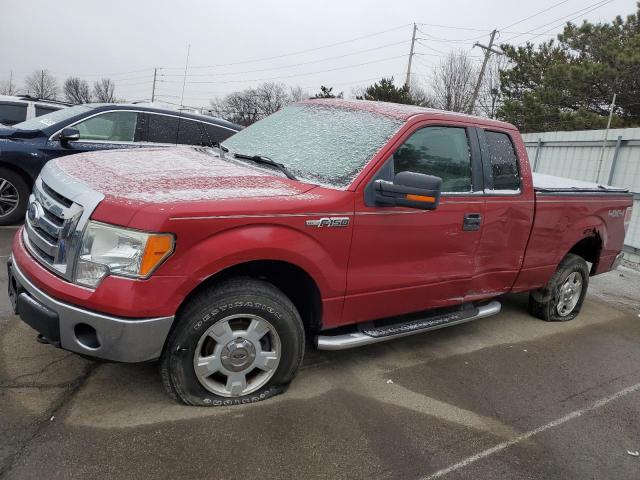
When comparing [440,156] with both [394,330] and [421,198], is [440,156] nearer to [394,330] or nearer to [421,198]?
[421,198]

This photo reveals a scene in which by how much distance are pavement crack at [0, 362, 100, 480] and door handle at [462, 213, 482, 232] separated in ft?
9.15

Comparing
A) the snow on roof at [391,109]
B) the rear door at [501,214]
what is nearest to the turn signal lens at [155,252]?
the snow on roof at [391,109]

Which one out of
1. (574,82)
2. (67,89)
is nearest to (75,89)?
(67,89)

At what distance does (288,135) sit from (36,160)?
424 cm

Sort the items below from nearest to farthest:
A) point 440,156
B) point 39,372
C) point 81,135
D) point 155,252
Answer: point 155,252 < point 39,372 < point 440,156 < point 81,135

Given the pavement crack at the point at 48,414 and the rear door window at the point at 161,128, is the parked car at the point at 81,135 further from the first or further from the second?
the pavement crack at the point at 48,414

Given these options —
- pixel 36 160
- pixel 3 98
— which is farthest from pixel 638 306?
pixel 3 98

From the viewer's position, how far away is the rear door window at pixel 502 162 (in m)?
4.23

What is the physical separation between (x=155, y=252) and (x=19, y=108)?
9.64 metres

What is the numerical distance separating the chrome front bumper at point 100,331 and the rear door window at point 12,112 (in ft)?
29.9

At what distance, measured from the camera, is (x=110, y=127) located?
7066mm

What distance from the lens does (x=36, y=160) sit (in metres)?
6.53

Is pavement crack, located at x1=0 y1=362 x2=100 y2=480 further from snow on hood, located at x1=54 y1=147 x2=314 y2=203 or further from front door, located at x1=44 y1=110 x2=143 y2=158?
front door, located at x1=44 y1=110 x2=143 y2=158

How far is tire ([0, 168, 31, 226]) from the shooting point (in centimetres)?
655
